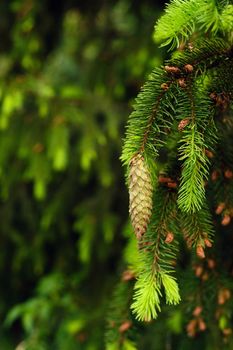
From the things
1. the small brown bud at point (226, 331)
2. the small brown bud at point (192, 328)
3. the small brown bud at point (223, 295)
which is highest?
the small brown bud at point (223, 295)

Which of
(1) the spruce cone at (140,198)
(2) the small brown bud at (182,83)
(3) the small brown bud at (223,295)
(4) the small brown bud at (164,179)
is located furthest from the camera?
(3) the small brown bud at (223,295)

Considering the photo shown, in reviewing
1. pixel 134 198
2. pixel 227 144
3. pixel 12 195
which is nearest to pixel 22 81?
pixel 12 195

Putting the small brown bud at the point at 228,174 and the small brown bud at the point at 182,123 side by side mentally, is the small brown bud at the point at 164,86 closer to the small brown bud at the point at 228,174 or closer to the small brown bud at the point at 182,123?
the small brown bud at the point at 182,123

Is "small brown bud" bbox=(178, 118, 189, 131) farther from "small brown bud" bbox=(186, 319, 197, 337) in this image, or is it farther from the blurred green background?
the blurred green background

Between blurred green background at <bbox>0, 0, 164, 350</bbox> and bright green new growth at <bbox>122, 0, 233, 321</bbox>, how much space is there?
48.4 inches

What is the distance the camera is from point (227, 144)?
1.54 meters

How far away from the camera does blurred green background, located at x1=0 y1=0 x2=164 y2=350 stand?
283 centimetres

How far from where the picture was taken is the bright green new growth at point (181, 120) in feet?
4.13

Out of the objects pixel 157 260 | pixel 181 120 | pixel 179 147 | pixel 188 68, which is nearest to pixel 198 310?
pixel 157 260

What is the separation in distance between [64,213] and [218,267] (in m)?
1.67

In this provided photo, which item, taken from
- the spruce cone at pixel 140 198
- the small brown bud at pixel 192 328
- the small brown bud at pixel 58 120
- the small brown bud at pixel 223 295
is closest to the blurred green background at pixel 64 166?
the small brown bud at pixel 58 120

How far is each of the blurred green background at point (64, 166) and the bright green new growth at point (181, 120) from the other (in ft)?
4.04

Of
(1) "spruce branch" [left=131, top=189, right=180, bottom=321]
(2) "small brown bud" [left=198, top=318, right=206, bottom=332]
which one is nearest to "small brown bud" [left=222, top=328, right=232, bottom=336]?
(2) "small brown bud" [left=198, top=318, right=206, bottom=332]

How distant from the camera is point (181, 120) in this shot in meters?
1.32
